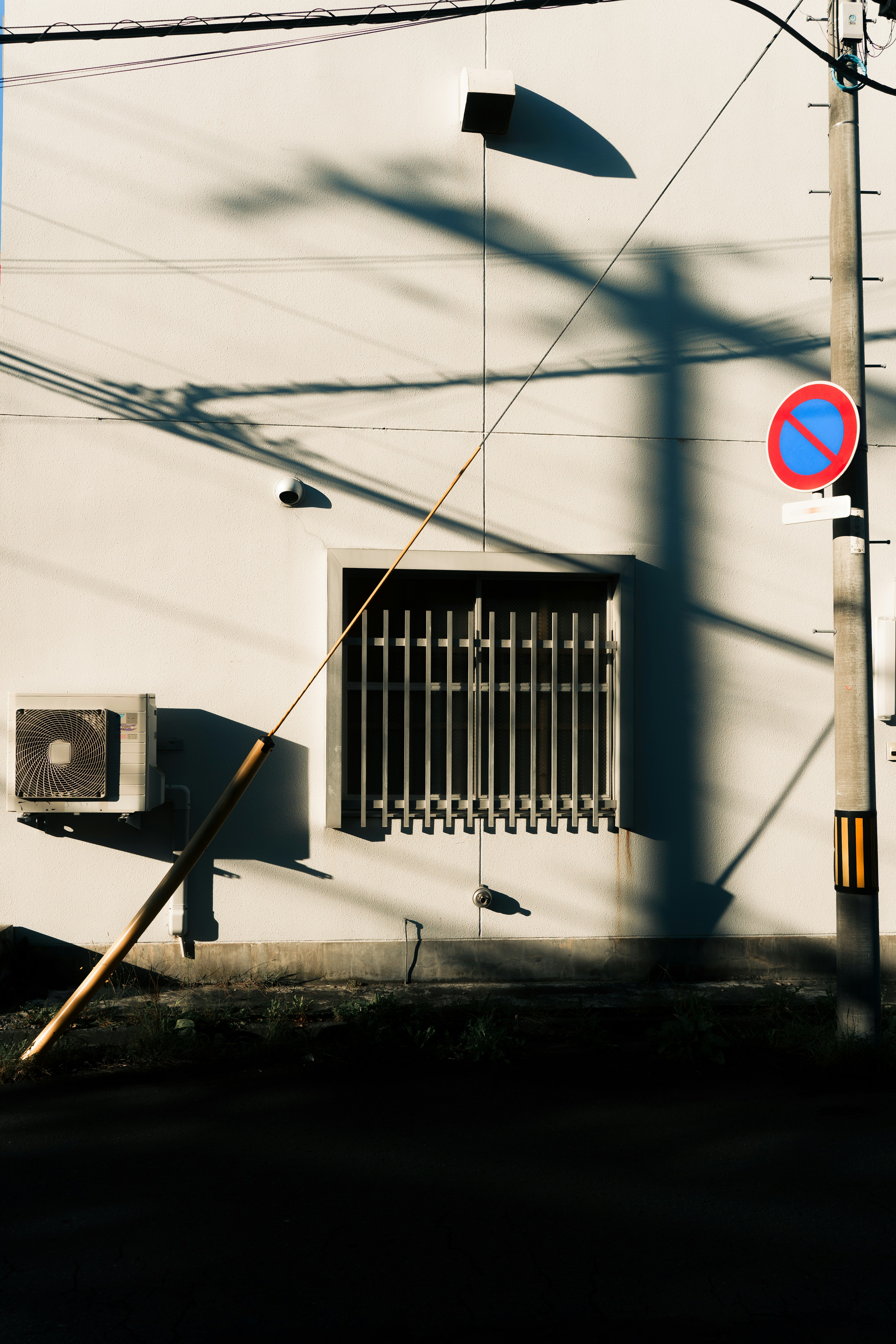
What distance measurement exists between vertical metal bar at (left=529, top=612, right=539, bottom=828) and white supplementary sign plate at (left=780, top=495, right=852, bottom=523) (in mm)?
1973

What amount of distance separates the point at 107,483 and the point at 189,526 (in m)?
0.62

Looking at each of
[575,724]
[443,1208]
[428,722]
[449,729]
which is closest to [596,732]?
[575,724]

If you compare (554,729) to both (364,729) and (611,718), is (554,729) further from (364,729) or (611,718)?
(364,729)

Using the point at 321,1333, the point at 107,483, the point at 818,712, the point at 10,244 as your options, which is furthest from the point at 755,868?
the point at 10,244

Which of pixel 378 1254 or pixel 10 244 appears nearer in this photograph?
pixel 378 1254

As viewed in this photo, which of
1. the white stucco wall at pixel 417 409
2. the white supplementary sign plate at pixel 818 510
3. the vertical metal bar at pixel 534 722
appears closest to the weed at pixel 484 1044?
the white stucco wall at pixel 417 409

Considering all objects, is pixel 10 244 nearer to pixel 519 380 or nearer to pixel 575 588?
pixel 519 380

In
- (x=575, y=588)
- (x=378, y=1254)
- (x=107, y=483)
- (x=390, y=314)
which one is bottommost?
(x=378, y=1254)

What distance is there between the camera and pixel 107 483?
6430 millimetres

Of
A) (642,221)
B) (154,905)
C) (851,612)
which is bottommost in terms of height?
(154,905)

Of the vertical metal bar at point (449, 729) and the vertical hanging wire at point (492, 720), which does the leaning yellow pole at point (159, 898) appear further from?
the vertical hanging wire at point (492, 720)

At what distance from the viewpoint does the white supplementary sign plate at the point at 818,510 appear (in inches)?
207

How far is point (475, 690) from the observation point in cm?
662

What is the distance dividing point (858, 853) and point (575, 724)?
2038 mm
